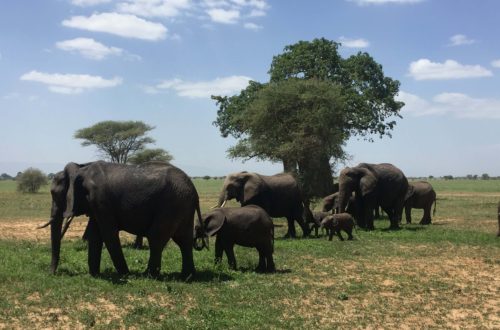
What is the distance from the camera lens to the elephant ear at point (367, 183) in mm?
23656

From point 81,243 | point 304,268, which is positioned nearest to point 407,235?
point 304,268

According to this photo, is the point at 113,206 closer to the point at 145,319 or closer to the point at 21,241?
the point at 145,319

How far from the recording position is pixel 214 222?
1348 centimetres

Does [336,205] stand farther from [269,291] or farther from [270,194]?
[269,291]

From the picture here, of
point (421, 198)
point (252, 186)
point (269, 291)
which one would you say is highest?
point (252, 186)

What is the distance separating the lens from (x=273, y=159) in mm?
38781

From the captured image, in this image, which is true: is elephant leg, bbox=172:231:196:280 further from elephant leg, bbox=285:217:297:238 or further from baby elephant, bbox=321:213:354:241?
elephant leg, bbox=285:217:297:238

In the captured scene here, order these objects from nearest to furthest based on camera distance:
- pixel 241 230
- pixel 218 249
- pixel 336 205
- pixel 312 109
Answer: pixel 241 230, pixel 218 249, pixel 336 205, pixel 312 109

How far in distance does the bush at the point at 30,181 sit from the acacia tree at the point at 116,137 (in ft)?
23.4

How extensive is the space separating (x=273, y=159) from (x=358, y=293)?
27.3 metres

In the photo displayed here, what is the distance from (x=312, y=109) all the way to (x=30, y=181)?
4564cm

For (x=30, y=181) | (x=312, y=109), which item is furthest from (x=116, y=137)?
(x=312, y=109)

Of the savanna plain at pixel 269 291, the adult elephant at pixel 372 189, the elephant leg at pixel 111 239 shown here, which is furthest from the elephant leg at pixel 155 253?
the adult elephant at pixel 372 189

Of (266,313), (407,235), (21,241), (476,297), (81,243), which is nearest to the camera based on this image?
(266,313)
